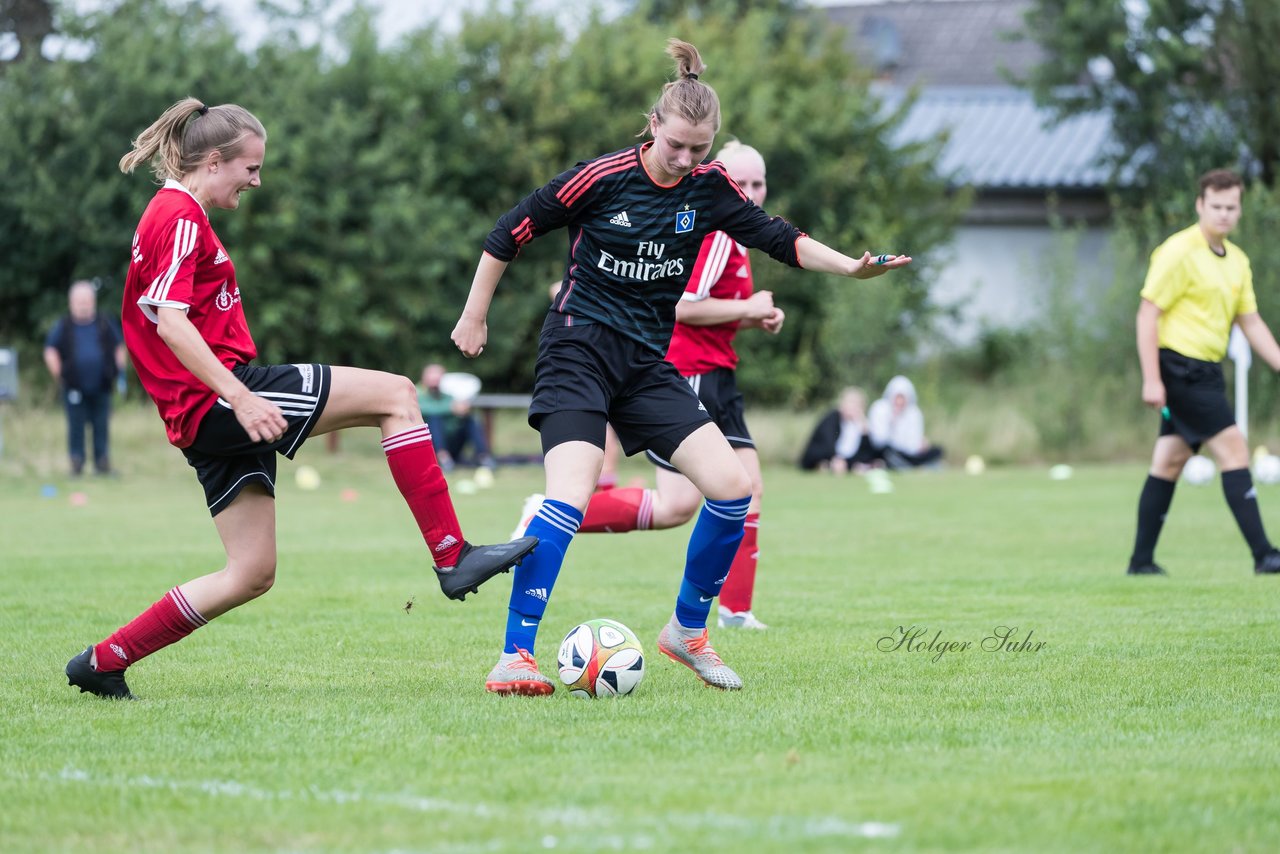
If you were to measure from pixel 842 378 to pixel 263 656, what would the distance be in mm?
19163

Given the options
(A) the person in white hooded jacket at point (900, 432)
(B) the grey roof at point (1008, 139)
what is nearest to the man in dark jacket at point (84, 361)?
(A) the person in white hooded jacket at point (900, 432)

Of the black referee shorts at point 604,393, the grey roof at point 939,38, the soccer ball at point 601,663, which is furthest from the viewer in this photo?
the grey roof at point 939,38

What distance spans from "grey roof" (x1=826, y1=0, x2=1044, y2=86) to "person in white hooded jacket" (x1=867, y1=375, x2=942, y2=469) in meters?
25.8

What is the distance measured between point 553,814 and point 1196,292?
20.6 ft

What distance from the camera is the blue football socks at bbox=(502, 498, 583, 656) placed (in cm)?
536

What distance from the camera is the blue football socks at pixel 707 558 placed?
561 centimetres

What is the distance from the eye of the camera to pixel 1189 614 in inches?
290

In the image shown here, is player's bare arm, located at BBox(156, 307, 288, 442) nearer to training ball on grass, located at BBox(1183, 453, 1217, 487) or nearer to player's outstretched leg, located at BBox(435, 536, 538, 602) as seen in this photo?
player's outstretched leg, located at BBox(435, 536, 538, 602)

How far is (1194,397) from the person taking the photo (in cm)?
877

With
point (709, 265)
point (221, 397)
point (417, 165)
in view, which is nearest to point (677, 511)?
point (709, 265)

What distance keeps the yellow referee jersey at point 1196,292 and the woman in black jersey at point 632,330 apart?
3816 millimetres

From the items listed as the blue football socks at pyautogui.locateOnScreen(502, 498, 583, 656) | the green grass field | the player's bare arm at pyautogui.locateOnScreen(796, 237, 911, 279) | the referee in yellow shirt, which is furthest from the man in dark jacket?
the player's bare arm at pyautogui.locateOnScreen(796, 237, 911, 279)

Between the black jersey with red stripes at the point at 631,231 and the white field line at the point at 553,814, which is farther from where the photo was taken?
the black jersey with red stripes at the point at 631,231

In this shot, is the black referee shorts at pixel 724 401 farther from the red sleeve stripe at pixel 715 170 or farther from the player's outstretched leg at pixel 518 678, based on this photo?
the player's outstretched leg at pixel 518 678
